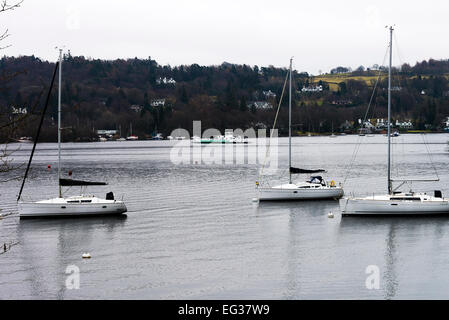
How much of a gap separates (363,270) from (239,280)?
6420 millimetres

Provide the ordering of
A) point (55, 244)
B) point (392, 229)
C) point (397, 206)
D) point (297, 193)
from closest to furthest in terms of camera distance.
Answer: point (55, 244)
point (392, 229)
point (397, 206)
point (297, 193)

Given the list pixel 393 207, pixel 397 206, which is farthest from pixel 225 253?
pixel 397 206

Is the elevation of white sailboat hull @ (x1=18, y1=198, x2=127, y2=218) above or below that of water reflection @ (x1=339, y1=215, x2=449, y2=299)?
above

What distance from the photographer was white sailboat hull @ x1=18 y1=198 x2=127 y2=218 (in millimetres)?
44375

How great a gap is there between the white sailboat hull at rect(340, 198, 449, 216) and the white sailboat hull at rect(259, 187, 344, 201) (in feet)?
27.9

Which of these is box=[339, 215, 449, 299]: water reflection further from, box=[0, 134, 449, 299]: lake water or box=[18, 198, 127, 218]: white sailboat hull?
box=[18, 198, 127, 218]: white sailboat hull

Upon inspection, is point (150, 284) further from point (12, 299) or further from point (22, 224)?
point (22, 224)

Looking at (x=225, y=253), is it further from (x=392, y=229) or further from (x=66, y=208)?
(x=66, y=208)

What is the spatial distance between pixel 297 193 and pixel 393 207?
10750mm

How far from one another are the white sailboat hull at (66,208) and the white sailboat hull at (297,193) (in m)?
13.9

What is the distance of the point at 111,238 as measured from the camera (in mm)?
37250

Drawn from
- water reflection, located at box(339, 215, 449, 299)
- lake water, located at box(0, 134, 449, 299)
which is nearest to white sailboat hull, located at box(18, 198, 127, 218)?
lake water, located at box(0, 134, 449, 299)

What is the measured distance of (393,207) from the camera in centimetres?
4300
